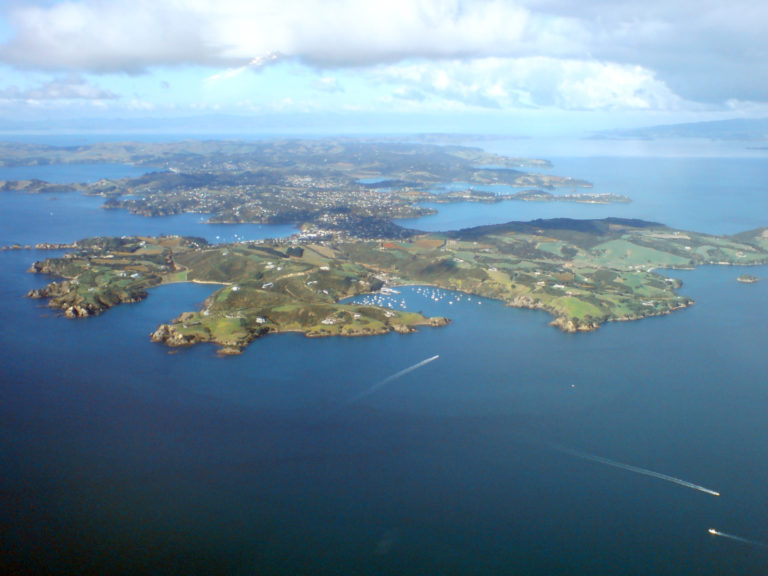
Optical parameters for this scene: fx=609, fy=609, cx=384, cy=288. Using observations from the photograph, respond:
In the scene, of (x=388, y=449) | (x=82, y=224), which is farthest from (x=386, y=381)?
(x=82, y=224)

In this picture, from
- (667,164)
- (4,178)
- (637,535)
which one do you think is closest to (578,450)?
(637,535)

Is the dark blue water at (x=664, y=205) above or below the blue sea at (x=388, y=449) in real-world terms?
above

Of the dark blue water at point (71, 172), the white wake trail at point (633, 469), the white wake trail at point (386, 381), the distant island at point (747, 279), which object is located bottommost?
the white wake trail at point (633, 469)

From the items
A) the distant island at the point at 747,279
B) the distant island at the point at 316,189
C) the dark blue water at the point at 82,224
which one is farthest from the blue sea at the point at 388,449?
the distant island at the point at 316,189

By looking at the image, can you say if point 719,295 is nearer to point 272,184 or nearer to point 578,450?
point 578,450

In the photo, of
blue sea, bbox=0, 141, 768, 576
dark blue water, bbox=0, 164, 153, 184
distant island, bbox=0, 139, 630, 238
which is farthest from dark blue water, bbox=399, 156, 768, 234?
dark blue water, bbox=0, 164, 153, 184

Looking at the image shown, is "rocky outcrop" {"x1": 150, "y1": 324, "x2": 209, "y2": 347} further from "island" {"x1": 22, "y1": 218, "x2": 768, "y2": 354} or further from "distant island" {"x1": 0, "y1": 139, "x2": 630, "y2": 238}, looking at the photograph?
"distant island" {"x1": 0, "y1": 139, "x2": 630, "y2": 238}

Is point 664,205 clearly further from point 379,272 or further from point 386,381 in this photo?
point 386,381

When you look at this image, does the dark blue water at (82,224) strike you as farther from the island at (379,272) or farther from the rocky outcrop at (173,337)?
the rocky outcrop at (173,337)
